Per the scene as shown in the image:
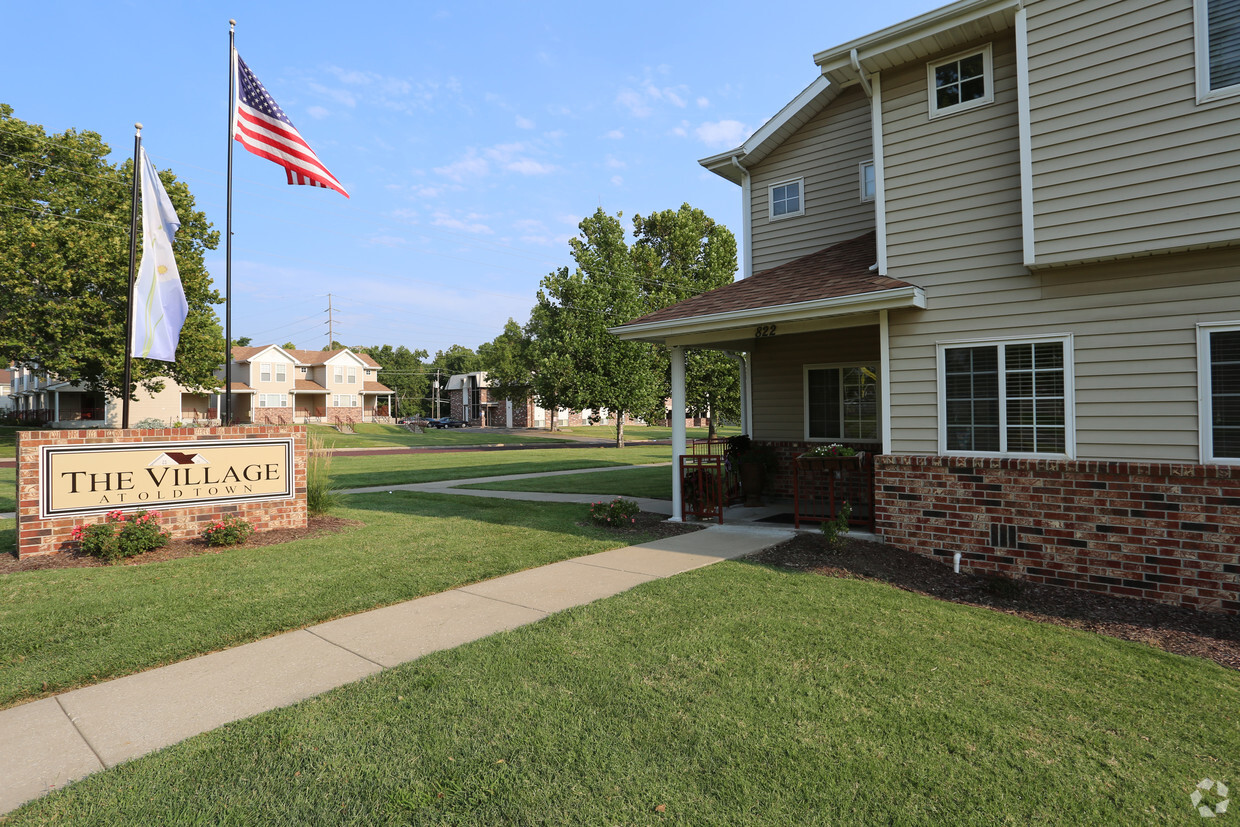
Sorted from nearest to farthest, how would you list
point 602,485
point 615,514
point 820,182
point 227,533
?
point 227,533, point 615,514, point 820,182, point 602,485

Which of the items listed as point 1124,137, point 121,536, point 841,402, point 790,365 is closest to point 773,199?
point 790,365

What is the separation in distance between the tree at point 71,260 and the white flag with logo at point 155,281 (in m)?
20.5

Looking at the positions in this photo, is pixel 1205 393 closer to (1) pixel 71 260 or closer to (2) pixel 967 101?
(2) pixel 967 101

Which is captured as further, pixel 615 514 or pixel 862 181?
pixel 862 181

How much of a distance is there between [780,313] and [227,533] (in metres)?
7.37

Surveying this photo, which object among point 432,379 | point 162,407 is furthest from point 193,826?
point 432,379

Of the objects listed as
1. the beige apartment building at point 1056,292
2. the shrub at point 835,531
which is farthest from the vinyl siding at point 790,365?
the shrub at point 835,531

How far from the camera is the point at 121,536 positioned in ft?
23.7

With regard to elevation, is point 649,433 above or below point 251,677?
above

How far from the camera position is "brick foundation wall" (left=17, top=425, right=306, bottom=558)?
7070 mm

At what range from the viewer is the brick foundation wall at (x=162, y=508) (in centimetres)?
707

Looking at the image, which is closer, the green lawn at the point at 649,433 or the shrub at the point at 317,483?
the shrub at the point at 317,483

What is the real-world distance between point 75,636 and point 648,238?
31.4 meters

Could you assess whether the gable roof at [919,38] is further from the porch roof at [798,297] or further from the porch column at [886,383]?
the porch column at [886,383]
